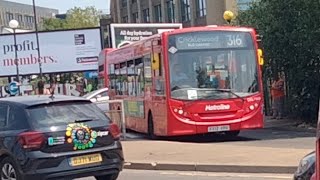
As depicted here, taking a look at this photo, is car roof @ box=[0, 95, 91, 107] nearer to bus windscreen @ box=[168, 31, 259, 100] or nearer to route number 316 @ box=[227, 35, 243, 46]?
bus windscreen @ box=[168, 31, 259, 100]

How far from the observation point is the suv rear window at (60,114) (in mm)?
11516

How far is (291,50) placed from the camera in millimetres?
23641

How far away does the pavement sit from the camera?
13227mm

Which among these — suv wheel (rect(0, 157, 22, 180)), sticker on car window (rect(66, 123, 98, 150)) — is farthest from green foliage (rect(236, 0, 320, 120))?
suv wheel (rect(0, 157, 22, 180))

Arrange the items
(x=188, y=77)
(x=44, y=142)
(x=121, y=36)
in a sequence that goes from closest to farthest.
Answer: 1. (x=44, y=142)
2. (x=188, y=77)
3. (x=121, y=36)

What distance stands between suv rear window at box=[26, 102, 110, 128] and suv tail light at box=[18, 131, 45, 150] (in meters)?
Answer: 0.19

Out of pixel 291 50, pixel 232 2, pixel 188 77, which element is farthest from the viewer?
pixel 232 2

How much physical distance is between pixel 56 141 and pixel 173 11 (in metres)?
66.9

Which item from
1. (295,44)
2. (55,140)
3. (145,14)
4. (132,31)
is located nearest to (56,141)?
(55,140)

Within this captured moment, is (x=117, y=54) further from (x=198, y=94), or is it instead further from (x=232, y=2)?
(x=232, y=2)

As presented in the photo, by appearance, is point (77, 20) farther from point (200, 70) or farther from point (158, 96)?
point (200, 70)

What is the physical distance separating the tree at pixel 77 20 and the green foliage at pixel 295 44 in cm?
6588

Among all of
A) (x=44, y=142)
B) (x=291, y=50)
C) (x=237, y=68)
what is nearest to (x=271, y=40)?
(x=291, y=50)

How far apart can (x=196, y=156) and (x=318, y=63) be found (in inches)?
380
